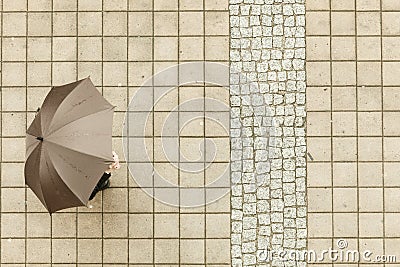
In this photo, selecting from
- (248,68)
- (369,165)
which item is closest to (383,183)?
(369,165)

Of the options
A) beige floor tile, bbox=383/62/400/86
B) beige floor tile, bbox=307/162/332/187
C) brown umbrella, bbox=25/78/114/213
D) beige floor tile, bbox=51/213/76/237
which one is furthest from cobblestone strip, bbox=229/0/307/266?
beige floor tile, bbox=51/213/76/237

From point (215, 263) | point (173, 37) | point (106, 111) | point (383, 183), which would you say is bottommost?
point (215, 263)

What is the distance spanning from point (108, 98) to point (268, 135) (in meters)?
Result: 1.82

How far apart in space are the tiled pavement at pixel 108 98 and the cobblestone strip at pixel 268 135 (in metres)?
0.17

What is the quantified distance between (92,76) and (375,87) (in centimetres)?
315

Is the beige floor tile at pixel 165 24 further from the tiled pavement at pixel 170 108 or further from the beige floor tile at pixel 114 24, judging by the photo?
the beige floor tile at pixel 114 24

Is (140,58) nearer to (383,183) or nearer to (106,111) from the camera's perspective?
(106,111)

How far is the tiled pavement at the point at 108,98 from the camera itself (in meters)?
6.46

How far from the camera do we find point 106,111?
218 inches

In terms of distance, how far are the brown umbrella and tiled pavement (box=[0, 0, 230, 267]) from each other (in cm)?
96

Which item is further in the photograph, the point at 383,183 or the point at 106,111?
the point at 383,183

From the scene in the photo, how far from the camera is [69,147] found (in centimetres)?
530

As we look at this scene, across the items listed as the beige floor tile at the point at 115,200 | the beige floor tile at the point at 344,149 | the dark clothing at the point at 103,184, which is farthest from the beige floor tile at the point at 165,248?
the beige floor tile at the point at 344,149

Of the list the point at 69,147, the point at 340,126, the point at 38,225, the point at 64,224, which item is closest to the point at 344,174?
the point at 340,126
